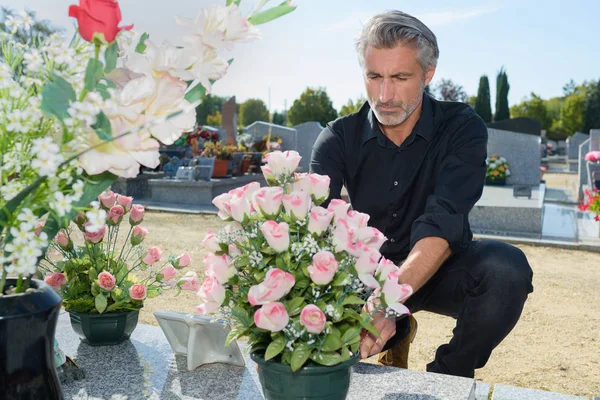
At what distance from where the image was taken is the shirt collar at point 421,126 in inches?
104

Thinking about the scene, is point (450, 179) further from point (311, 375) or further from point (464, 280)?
point (311, 375)

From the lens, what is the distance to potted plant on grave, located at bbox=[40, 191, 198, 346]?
1.92 metres

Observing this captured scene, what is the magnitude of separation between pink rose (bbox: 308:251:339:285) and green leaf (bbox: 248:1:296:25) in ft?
1.50

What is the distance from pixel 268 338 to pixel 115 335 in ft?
2.74

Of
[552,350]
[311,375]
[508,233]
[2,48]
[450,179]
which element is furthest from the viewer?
[508,233]

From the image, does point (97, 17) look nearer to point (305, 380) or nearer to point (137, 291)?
point (305, 380)

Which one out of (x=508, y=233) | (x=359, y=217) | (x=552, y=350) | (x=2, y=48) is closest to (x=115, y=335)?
(x=359, y=217)

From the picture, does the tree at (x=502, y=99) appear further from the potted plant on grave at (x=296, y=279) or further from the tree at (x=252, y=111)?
the potted plant on grave at (x=296, y=279)

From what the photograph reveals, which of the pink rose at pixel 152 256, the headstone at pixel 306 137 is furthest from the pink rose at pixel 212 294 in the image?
the headstone at pixel 306 137

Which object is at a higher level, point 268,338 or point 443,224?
point 443,224

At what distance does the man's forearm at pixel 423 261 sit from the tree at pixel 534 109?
4337 centimetres

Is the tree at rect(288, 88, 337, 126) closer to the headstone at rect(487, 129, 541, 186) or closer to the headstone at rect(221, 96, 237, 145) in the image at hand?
the headstone at rect(221, 96, 237, 145)

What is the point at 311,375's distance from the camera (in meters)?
1.30

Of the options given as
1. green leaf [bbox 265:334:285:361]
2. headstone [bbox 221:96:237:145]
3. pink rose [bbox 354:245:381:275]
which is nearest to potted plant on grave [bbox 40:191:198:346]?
green leaf [bbox 265:334:285:361]
